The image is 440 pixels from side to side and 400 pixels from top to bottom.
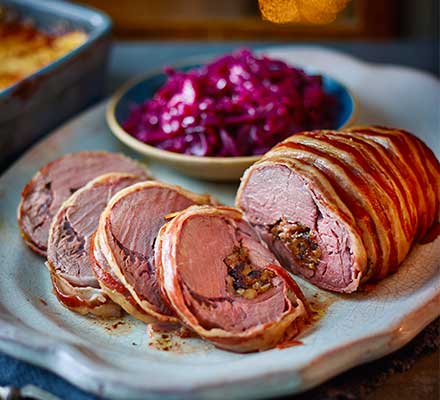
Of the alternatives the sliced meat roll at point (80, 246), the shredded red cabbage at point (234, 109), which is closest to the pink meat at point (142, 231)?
the sliced meat roll at point (80, 246)

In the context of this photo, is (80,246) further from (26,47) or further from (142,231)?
(26,47)

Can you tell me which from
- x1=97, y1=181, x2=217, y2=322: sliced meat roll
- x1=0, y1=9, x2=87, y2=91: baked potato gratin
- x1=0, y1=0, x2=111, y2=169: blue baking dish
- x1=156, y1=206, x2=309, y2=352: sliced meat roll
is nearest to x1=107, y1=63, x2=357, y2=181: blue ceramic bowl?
x1=0, y1=0, x2=111, y2=169: blue baking dish

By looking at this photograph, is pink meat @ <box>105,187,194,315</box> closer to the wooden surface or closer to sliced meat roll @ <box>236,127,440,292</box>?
sliced meat roll @ <box>236,127,440,292</box>

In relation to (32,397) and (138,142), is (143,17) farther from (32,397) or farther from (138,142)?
(32,397)

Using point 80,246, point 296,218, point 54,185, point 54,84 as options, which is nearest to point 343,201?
point 296,218

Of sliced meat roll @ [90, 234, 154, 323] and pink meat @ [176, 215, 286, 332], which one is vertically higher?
pink meat @ [176, 215, 286, 332]

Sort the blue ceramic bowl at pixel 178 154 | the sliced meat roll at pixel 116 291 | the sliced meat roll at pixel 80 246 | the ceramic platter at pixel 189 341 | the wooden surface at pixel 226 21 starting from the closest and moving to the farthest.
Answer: the ceramic platter at pixel 189 341
the sliced meat roll at pixel 116 291
the sliced meat roll at pixel 80 246
the blue ceramic bowl at pixel 178 154
the wooden surface at pixel 226 21

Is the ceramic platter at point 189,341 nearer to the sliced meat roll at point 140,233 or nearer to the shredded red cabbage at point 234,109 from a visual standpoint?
the sliced meat roll at point 140,233
